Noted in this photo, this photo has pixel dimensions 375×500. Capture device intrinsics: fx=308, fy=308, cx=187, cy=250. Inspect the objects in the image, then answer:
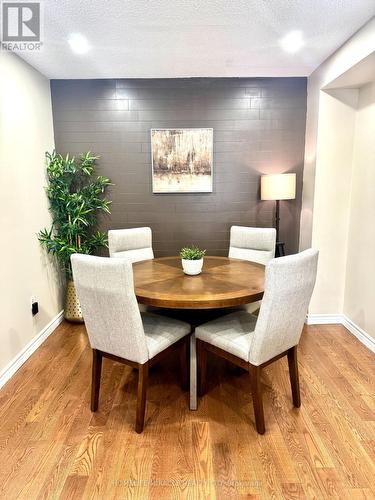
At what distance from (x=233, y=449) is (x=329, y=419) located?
644 millimetres

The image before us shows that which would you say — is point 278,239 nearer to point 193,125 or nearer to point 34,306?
point 193,125

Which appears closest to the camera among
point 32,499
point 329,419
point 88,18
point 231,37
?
point 32,499

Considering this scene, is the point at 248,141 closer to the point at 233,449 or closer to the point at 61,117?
the point at 61,117

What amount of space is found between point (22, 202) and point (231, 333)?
2.03 metres

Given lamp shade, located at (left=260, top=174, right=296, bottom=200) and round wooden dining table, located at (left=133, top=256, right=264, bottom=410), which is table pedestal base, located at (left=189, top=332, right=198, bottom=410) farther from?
lamp shade, located at (left=260, top=174, right=296, bottom=200)

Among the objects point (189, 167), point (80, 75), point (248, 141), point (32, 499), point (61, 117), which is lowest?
point (32, 499)

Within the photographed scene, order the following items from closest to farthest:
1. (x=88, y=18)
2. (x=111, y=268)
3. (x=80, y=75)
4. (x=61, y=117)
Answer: (x=111, y=268) → (x=88, y=18) → (x=80, y=75) → (x=61, y=117)

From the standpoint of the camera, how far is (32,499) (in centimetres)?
139

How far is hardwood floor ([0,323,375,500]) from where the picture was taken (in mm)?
1445

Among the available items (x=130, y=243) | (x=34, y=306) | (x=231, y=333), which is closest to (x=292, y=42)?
(x=130, y=243)

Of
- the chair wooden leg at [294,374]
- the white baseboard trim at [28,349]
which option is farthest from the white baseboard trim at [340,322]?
the white baseboard trim at [28,349]

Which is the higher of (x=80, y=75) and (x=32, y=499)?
(x=80, y=75)

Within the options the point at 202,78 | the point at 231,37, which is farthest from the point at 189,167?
the point at 231,37

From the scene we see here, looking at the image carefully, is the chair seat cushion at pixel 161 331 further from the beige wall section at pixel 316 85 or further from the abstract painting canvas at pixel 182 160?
the beige wall section at pixel 316 85
